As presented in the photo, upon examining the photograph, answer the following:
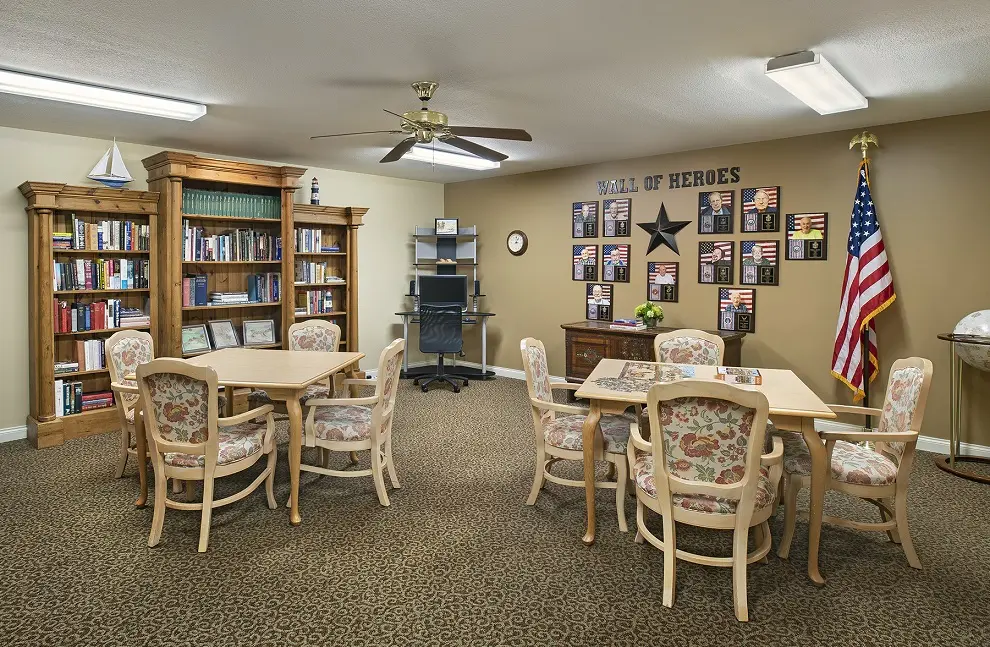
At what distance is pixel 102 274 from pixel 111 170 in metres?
0.88

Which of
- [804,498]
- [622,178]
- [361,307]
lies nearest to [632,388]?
[804,498]

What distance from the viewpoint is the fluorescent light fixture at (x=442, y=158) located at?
5805mm

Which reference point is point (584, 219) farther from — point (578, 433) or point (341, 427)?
point (341, 427)

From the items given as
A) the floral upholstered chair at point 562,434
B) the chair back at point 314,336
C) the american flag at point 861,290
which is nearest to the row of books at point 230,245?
the chair back at point 314,336

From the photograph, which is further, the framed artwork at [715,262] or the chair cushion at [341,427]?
the framed artwork at [715,262]

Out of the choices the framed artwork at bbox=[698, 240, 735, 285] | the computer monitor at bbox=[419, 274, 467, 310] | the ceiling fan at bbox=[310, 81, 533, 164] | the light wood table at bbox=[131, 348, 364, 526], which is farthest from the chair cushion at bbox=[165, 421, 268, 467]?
the framed artwork at bbox=[698, 240, 735, 285]

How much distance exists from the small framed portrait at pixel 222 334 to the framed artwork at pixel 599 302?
3761 mm

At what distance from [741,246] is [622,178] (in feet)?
4.92

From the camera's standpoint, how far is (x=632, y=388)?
10.7 ft

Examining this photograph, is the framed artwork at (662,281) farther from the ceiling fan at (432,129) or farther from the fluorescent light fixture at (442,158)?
the ceiling fan at (432,129)

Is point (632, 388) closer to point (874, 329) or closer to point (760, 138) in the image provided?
point (874, 329)

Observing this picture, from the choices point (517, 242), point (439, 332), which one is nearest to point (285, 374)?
point (439, 332)

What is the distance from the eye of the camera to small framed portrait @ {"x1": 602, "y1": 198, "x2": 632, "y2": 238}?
6566 mm

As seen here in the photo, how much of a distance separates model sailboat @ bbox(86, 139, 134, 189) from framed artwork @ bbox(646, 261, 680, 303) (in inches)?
195
